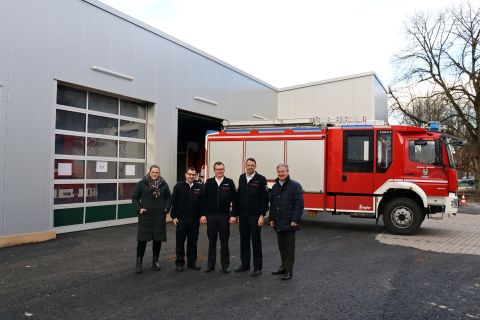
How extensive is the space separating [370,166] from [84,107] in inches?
298

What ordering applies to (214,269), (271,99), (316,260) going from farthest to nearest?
(271,99) → (316,260) → (214,269)

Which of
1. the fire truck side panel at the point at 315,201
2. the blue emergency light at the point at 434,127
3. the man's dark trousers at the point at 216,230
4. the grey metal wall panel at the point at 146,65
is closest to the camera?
the man's dark trousers at the point at 216,230

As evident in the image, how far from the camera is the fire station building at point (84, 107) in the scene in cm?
876

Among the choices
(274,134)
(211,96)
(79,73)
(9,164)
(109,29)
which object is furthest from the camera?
(211,96)

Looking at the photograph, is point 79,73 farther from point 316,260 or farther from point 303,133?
point 316,260

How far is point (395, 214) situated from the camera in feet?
34.3


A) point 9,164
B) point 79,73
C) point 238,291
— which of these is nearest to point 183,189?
point 238,291

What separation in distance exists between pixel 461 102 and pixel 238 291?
93.0ft

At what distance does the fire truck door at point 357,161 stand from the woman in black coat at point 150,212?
19.0 feet

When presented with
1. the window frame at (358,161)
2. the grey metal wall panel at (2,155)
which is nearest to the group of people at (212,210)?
the grey metal wall panel at (2,155)

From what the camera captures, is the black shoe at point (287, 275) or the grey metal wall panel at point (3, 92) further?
the grey metal wall panel at point (3, 92)

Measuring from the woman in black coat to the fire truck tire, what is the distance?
247 inches

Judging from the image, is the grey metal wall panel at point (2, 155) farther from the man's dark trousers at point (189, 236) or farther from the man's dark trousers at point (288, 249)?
the man's dark trousers at point (288, 249)

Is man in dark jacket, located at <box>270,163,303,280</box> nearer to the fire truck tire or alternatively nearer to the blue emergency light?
the fire truck tire
